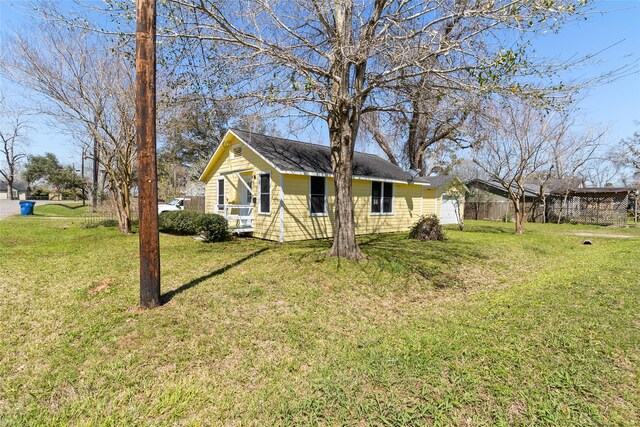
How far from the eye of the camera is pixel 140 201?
418cm

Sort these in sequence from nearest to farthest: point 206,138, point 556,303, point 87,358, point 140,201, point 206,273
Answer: point 87,358, point 140,201, point 556,303, point 206,273, point 206,138

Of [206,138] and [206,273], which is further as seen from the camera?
[206,138]

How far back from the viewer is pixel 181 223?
11688 millimetres

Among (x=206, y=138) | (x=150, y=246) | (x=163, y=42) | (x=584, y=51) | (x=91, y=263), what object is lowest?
(x=91, y=263)

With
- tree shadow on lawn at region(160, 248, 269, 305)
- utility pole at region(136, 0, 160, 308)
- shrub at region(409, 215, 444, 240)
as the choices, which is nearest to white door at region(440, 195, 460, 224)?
shrub at region(409, 215, 444, 240)

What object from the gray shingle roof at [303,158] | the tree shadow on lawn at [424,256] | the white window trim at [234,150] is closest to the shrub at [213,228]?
the gray shingle roof at [303,158]

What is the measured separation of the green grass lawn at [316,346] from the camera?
2527 mm

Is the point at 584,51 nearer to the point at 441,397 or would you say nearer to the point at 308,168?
the point at 441,397

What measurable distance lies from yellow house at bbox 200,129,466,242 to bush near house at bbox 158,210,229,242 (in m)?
0.71

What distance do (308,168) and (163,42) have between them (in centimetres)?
567

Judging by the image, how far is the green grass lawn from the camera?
2527 mm

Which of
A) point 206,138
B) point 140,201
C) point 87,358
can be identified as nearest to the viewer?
point 87,358

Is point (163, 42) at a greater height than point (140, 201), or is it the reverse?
point (163, 42)

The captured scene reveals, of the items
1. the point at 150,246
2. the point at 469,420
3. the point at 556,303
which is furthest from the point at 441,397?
the point at 150,246
